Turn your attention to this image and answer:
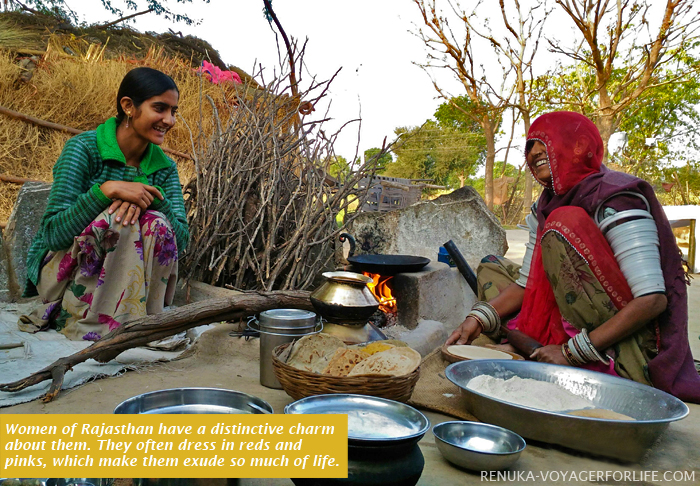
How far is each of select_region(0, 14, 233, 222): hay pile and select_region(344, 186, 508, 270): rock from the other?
6.16 feet

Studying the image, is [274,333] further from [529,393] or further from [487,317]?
Answer: [487,317]

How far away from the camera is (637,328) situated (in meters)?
2.20

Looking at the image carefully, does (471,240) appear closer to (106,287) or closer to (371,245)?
(371,245)

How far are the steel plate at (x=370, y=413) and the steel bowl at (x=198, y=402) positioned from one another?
4.6 inches

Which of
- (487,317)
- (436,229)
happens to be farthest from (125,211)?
(436,229)

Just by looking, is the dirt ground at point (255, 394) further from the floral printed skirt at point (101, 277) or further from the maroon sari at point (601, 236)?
the floral printed skirt at point (101, 277)

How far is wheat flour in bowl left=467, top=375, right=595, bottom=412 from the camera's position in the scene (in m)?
1.81

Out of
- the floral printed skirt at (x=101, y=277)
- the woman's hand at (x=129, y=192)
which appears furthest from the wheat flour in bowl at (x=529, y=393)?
the woman's hand at (x=129, y=192)

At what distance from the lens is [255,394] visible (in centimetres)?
220

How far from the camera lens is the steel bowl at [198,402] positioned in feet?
4.60

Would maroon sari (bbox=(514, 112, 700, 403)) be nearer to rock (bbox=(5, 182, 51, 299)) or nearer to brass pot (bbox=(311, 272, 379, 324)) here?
brass pot (bbox=(311, 272, 379, 324))

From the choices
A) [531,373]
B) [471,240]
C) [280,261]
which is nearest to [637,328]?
[531,373]

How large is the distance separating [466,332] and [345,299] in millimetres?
804

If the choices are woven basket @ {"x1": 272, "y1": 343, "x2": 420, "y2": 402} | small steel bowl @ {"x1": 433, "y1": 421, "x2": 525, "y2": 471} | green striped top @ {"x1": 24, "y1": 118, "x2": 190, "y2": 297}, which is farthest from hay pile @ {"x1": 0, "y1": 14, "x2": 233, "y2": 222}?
small steel bowl @ {"x1": 433, "y1": 421, "x2": 525, "y2": 471}
